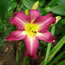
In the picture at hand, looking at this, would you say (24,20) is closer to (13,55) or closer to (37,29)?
(37,29)

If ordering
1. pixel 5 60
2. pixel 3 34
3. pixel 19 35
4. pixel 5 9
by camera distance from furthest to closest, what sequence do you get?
pixel 5 60 → pixel 3 34 → pixel 5 9 → pixel 19 35

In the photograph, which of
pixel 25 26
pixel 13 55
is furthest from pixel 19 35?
pixel 13 55

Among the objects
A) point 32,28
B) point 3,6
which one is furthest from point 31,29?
point 3,6

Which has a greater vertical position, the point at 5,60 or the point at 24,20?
the point at 24,20

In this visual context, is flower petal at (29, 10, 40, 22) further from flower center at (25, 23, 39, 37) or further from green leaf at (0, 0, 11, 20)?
green leaf at (0, 0, 11, 20)

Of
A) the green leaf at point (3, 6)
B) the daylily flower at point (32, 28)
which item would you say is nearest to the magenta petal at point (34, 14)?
the daylily flower at point (32, 28)

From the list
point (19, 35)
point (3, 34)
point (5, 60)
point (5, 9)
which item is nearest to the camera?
point (19, 35)

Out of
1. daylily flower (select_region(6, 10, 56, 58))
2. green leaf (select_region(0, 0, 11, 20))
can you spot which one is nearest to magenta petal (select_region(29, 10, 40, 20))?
daylily flower (select_region(6, 10, 56, 58))
